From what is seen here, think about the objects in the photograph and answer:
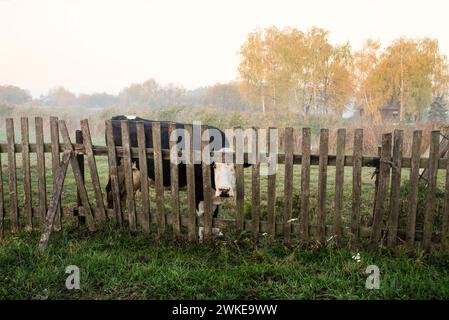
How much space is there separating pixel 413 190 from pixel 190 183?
104 inches

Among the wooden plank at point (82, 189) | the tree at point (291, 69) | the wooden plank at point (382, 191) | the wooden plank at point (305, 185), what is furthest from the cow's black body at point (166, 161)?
the tree at point (291, 69)

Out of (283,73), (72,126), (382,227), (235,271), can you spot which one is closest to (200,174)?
(235,271)

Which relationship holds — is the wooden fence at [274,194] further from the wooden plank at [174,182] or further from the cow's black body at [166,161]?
the cow's black body at [166,161]

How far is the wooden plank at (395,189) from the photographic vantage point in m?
4.30

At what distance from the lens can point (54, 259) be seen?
427 centimetres

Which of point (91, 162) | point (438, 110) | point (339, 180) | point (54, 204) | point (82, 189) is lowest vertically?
point (54, 204)

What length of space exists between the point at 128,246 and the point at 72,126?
2214cm

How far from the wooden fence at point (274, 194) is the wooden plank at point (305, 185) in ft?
0.04

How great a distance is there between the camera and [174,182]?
16.2 ft

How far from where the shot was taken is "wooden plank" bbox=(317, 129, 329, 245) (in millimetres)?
4406

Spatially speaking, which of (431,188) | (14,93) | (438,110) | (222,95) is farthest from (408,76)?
(14,93)

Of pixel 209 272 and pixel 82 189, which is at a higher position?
pixel 82 189

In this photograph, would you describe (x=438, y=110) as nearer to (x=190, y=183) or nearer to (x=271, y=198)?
(x=271, y=198)

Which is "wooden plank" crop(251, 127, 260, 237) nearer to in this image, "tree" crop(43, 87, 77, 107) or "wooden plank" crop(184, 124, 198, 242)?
"wooden plank" crop(184, 124, 198, 242)
